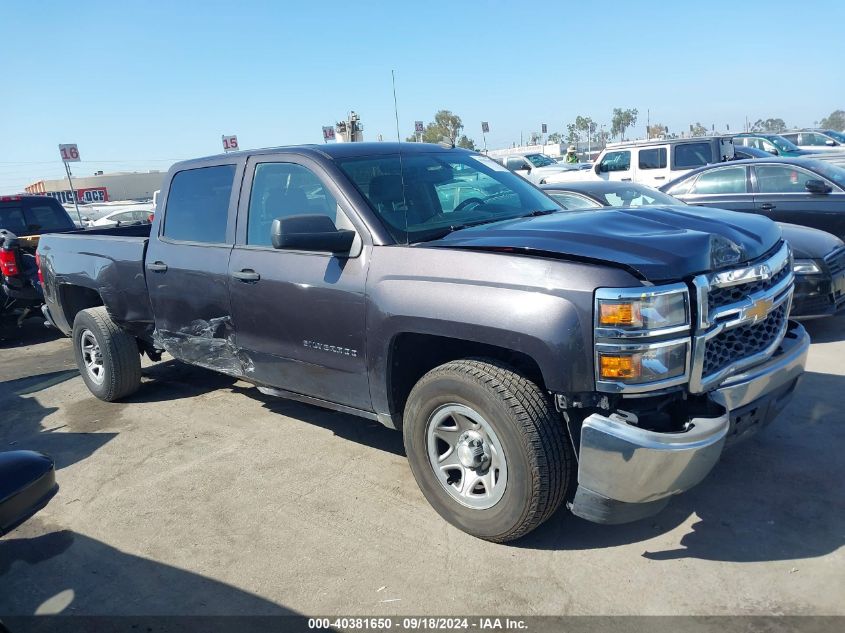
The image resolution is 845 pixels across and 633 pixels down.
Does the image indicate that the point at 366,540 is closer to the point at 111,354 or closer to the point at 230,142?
the point at 111,354

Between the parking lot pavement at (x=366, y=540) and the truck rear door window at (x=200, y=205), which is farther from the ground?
the truck rear door window at (x=200, y=205)

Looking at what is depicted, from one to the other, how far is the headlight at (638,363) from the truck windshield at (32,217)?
9.39 m

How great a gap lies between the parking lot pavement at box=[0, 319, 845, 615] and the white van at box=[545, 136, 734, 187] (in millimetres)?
10147

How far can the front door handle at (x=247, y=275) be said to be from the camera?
4162 mm

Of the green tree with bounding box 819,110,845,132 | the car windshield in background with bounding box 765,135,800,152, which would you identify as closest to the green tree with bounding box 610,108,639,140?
the green tree with bounding box 819,110,845,132

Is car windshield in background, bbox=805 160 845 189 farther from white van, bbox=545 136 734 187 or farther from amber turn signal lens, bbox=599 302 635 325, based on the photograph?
amber turn signal lens, bbox=599 302 635 325

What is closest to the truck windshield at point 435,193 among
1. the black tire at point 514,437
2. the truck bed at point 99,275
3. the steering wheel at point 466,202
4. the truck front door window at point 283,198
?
the steering wheel at point 466,202

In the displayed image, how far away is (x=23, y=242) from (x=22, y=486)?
7670 mm

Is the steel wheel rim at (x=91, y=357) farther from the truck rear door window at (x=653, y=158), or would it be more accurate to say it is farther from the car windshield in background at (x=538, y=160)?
the car windshield in background at (x=538, y=160)

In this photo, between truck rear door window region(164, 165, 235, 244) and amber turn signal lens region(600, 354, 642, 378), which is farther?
truck rear door window region(164, 165, 235, 244)

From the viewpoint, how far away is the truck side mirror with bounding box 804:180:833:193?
26.0 feet

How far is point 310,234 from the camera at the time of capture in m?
3.49

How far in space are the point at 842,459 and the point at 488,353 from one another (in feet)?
7.28

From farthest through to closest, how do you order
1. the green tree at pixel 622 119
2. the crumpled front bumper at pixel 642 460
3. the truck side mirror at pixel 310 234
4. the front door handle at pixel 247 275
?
the green tree at pixel 622 119 → the front door handle at pixel 247 275 → the truck side mirror at pixel 310 234 → the crumpled front bumper at pixel 642 460
